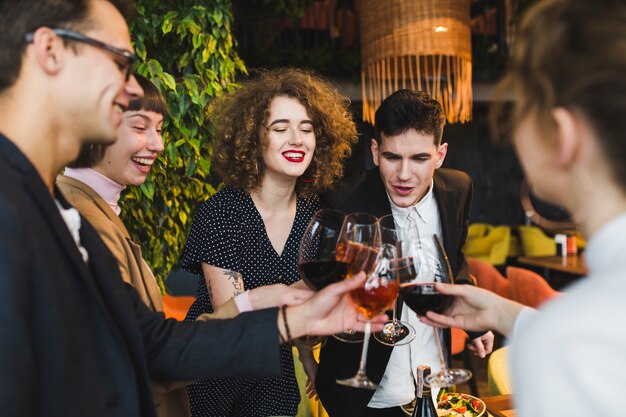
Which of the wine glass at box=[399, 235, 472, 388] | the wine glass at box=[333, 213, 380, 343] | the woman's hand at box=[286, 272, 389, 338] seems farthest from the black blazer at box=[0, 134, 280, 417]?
the wine glass at box=[399, 235, 472, 388]

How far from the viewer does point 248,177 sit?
7.38 feet

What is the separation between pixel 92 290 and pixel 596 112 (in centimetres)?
90

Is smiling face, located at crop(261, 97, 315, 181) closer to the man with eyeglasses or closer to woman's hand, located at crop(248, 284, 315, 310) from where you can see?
woman's hand, located at crop(248, 284, 315, 310)

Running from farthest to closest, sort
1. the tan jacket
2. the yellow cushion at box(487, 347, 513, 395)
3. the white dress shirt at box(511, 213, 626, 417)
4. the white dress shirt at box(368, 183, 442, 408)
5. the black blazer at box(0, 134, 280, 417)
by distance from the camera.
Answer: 1. the white dress shirt at box(368, 183, 442, 408)
2. the yellow cushion at box(487, 347, 513, 395)
3. the tan jacket
4. the black blazer at box(0, 134, 280, 417)
5. the white dress shirt at box(511, 213, 626, 417)

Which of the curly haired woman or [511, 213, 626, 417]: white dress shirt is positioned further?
the curly haired woman

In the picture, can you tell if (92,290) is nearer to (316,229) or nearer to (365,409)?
(316,229)

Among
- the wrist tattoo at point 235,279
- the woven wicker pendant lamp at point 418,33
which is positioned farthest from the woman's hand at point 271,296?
the woven wicker pendant lamp at point 418,33

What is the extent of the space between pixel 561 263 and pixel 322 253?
4497 millimetres

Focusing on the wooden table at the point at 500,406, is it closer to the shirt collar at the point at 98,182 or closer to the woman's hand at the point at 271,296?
the woman's hand at the point at 271,296

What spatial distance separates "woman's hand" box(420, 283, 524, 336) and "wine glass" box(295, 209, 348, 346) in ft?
0.87

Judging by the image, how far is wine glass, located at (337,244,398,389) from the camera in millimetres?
1286

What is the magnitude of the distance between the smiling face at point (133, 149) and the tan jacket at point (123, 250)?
0.17m

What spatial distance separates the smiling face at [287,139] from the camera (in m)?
2.15

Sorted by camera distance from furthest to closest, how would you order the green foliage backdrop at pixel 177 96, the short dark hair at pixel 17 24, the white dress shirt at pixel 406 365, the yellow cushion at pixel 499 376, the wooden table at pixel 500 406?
the green foliage backdrop at pixel 177 96, the white dress shirt at pixel 406 365, the yellow cushion at pixel 499 376, the wooden table at pixel 500 406, the short dark hair at pixel 17 24
